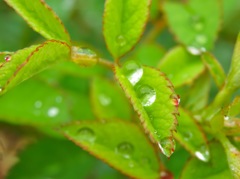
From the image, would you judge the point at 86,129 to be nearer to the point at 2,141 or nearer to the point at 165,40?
the point at 2,141

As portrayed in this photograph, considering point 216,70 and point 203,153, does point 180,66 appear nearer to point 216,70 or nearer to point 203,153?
point 216,70

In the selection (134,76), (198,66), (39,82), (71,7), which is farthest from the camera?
(71,7)

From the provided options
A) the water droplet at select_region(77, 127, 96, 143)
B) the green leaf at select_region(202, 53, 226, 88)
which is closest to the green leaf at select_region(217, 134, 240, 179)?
the green leaf at select_region(202, 53, 226, 88)

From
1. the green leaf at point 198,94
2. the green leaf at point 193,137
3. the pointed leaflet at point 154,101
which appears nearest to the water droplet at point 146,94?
the pointed leaflet at point 154,101

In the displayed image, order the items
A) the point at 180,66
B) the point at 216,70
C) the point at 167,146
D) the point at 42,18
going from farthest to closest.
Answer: the point at 180,66
the point at 216,70
the point at 42,18
the point at 167,146

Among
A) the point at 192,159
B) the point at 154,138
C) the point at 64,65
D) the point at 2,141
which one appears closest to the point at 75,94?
the point at 64,65

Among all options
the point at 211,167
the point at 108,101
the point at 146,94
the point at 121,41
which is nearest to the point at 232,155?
the point at 211,167

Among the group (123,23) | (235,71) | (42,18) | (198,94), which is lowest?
(198,94)
